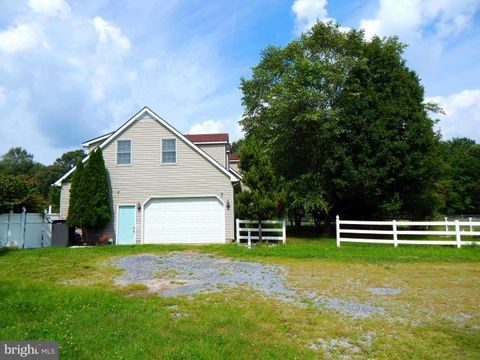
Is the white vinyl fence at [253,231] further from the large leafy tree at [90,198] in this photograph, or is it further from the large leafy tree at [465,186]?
the large leafy tree at [465,186]

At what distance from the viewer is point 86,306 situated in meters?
5.84

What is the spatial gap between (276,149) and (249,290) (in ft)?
52.1

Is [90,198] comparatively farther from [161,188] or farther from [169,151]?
[169,151]

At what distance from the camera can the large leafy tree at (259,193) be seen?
15.0m

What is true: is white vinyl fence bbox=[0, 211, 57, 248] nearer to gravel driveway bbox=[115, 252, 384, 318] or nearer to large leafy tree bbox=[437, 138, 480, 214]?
gravel driveway bbox=[115, 252, 384, 318]

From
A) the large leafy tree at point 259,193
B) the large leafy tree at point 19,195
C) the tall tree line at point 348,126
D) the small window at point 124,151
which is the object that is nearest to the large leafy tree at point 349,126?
the tall tree line at point 348,126

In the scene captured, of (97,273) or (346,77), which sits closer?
(97,273)

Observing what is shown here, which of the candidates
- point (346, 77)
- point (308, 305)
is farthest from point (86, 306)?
point (346, 77)

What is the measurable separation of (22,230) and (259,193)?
436 inches

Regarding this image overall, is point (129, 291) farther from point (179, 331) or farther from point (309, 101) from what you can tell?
point (309, 101)

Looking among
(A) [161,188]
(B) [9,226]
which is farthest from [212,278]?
(B) [9,226]

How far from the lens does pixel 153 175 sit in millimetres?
16859

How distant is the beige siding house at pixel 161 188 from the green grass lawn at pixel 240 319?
6.96 meters

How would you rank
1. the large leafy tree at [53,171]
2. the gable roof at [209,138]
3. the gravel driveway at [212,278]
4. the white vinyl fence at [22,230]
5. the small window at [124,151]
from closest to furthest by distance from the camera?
the gravel driveway at [212,278], the white vinyl fence at [22,230], the small window at [124,151], the gable roof at [209,138], the large leafy tree at [53,171]
